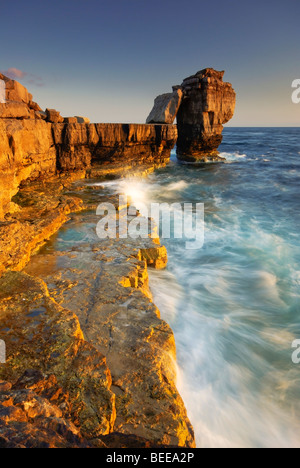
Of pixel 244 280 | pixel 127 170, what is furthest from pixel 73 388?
pixel 127 170

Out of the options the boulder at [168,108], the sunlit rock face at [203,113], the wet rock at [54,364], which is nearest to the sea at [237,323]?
the wet rock at [54,364]

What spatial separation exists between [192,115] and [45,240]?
20.2 meters

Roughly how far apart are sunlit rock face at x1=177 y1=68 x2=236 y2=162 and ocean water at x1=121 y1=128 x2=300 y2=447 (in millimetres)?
13754

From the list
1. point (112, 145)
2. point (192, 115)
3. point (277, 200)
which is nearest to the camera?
point (277, 200)

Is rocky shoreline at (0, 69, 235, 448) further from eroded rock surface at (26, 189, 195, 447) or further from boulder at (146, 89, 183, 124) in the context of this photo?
boulder at (146, 89, 183, 124)

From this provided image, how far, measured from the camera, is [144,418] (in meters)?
2.06

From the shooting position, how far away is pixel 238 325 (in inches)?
180

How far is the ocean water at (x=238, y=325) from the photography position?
304 cm

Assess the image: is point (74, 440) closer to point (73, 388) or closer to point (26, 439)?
point (26, 439)

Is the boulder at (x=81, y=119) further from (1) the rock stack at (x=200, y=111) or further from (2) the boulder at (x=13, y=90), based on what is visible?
(1) the rock stack at (x=200, y=111)

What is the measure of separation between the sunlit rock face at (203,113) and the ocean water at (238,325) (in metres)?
13.8

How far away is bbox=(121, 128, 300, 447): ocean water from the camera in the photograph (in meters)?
3.04

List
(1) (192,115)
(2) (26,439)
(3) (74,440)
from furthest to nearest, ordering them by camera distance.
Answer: (1) (192,115) → (3) (74,440) → (2) (26,439)

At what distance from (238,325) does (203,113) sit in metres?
20.3
